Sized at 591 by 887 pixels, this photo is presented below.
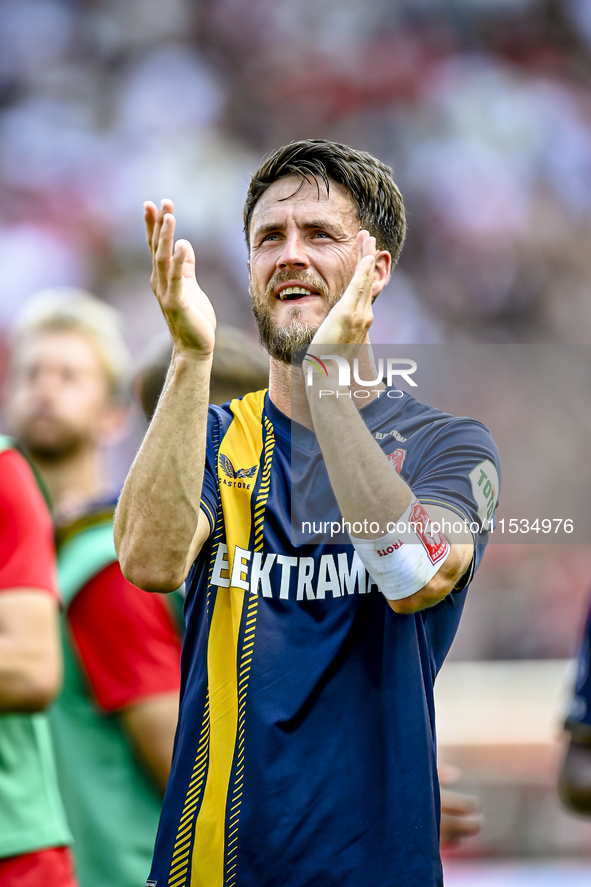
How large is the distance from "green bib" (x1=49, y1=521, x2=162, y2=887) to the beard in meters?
1.07

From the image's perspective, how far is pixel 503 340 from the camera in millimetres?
9523

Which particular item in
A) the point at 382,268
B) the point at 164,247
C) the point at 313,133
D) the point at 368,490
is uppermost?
the point at 313,133

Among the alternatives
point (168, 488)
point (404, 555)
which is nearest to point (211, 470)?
point (168, 488)

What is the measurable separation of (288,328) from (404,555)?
55cm

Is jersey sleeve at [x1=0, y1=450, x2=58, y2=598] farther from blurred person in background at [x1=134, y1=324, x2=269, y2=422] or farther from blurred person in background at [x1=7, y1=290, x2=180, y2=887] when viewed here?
blurred person in background at [x1=134, y1=324, x2=269, y2=422]

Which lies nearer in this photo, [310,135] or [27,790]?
[27,790]

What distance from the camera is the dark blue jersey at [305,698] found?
1.79 m

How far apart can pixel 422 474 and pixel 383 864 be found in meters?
0.71

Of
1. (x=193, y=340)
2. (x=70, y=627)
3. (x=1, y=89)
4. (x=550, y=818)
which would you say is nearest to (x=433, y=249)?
(x=1, y=89)

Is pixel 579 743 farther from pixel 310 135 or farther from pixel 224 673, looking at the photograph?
pixel 310 135

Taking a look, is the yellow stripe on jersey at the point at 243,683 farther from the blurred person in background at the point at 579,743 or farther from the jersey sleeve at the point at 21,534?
the blurred person in background at the point at 579,743

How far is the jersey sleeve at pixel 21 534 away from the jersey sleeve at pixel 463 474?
3.45 ft

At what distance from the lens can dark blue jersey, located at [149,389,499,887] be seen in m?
1.79

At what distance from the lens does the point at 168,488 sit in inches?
70.1
